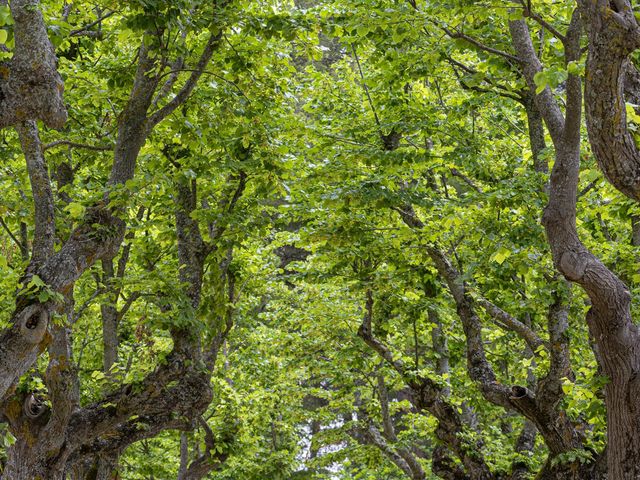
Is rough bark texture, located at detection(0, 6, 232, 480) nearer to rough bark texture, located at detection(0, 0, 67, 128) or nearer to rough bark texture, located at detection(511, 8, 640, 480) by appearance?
rough bark texture, located at detection(0, 0, 67, 128)

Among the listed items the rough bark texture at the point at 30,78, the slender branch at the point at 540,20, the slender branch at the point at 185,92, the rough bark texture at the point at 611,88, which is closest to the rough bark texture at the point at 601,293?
the slender branch at the point at 540,20

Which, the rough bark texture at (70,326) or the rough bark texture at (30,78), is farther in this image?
the rough bark texture at (70,326)

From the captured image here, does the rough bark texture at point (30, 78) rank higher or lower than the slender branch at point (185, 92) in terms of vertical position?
lower

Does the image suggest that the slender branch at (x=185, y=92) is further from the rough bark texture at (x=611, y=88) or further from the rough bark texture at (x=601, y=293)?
the rough bark texture at (x=611, y=88)

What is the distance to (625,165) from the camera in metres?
4.55

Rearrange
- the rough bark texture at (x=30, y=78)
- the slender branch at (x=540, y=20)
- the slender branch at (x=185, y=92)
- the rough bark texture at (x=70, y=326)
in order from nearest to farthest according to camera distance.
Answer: the rough bark texture at (x=30, y=78) < the rough bark texture at (x=70, y=326) < the slender branch at (x=540, y=20) < the slender branch at (x=185, y=92)

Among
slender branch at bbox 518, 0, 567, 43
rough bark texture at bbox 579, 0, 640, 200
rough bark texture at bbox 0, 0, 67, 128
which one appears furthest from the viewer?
slender branch at bbox 518, 0, 567, 43

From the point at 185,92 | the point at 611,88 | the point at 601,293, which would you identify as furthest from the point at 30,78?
the point at 601,293

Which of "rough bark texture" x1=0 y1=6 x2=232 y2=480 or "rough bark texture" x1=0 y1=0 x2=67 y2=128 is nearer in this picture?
"rough bark texture" x1=0 y1=0 x2=67 y2=128

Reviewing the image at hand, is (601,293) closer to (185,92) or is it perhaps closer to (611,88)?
(611,88)

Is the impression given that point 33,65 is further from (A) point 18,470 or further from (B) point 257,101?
(A) point 18,470

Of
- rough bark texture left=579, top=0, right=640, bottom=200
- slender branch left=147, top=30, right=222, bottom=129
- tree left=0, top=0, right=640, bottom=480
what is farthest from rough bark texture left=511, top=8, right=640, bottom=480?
slender branch left=147, top=30, right=222, bottom=129

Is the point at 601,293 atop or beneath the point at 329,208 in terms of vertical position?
beneath

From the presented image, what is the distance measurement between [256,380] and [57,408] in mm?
7750
